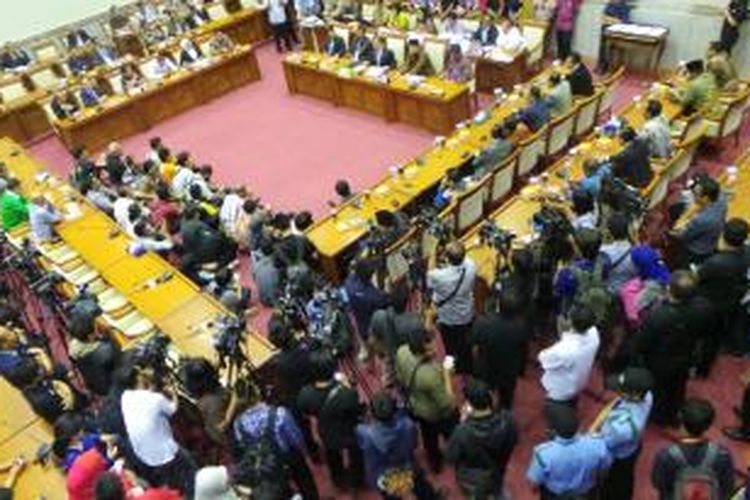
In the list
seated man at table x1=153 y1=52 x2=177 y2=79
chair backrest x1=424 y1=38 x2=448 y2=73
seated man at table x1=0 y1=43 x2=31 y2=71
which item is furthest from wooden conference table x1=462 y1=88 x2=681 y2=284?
seated man at table x1=0 y1=43 x2=31 y2=71

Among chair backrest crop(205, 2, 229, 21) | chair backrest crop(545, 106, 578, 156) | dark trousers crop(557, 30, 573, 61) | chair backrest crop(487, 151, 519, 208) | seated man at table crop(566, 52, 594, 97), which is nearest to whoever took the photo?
chair backrest crop(487, 151, 519, 208)

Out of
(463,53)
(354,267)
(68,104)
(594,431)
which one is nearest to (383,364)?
(354,267)

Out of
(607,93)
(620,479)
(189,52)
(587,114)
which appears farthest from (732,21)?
(189,52)

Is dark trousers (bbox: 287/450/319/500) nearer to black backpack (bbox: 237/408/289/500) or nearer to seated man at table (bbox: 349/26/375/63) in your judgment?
black backpack (bbox: 237/408/289/500)

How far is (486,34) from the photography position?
14.2m

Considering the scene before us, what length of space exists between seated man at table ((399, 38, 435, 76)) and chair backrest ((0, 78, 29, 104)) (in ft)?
26.6

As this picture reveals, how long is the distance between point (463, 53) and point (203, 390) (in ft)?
30.7

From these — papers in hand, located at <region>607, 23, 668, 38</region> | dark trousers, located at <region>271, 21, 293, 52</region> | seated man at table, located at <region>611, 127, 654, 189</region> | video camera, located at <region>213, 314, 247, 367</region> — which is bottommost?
dark trousers, located at <region>271, 21, 293, 52</region>

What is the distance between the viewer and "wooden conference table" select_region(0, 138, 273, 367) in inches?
313

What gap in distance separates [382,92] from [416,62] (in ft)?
3.33

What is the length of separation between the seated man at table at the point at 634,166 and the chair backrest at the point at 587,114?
7.81 ft

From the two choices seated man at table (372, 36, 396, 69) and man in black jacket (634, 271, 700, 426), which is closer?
man in black jacket (634, 271, 700, 426)

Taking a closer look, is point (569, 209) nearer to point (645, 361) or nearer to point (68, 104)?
point (645, 361)

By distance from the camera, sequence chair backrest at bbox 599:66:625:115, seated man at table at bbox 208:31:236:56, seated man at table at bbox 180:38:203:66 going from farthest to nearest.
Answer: seated man at table at bbox 208:31:236:56 < seated man at table at bbox 180:38:203:66 < chair backrest at bbox 599:66:625:115
